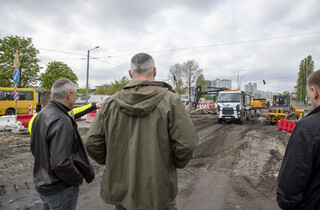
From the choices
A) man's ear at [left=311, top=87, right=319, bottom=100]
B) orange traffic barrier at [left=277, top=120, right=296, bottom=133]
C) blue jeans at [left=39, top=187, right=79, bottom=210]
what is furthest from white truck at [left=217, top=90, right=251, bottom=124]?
blue jeans at [left=39, top=187, right=79, bottom=210]

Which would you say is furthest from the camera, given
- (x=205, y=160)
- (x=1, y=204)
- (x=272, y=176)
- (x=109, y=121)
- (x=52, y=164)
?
(x=205, y=160)

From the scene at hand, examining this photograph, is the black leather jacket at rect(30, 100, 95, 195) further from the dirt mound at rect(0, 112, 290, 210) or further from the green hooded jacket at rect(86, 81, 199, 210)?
the dirt mound at rect(0, 112, 290, 210)

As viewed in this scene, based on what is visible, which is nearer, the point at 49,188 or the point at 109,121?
the point at 109,121

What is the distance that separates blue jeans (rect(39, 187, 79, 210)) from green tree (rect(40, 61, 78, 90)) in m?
32.2

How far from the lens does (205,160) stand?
6738 mm

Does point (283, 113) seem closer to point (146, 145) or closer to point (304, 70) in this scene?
point (146, 145)

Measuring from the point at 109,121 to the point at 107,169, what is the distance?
446mm

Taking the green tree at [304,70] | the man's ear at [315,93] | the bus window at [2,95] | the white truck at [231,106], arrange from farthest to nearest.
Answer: the green tree at [304,70]
the bus window at [2,95]
the white truck at [231,106]
the man's ear at [315,93]

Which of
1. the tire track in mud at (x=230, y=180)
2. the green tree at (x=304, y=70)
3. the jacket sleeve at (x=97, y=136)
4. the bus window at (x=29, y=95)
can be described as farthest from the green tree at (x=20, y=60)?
the green tree at (x=304, y=70)

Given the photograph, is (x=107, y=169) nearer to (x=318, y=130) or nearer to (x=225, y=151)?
(x=318, y=130)

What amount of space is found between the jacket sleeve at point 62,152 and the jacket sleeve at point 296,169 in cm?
201

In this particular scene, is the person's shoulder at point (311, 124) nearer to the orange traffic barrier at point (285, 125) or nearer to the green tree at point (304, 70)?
the orange traffic barrier at point (285, 125)

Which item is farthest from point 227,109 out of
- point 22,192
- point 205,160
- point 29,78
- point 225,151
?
point 29,78

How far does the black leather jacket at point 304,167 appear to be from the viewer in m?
1.63
